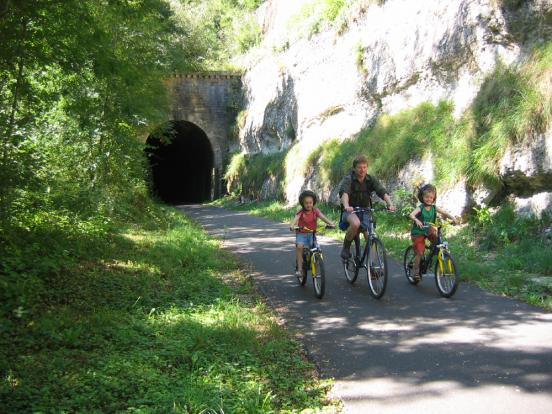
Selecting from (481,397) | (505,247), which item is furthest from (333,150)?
(481,397)

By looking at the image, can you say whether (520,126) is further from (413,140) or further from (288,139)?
(288,139)

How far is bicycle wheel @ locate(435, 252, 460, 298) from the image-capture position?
6250mm

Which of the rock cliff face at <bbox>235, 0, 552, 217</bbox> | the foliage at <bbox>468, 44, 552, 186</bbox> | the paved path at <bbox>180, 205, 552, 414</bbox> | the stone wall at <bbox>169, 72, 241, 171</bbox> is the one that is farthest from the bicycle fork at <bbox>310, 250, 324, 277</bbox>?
the stone wall at <bbox>169, 72, 241, 171</bbox>

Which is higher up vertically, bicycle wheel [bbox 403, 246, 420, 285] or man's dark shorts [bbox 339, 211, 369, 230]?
man's dark shorts [bbox 339, 211, 369, 230]

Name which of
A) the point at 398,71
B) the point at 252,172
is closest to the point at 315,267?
the point at 398,71

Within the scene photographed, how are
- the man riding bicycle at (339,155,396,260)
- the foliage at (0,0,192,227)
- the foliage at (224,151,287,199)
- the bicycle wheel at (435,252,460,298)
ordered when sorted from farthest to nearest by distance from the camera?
the foliage at (224,151,287,199)
the man riding bicycle at (339,155,396,260)
the bicycle wheel at (435,252,460,298)
the foliage at (0,0,192,227)

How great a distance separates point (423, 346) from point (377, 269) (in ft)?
6.38

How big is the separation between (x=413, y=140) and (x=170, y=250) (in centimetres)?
649

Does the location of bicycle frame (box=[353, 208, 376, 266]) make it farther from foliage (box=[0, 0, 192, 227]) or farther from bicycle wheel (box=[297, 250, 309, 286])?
foliage (box=[0, 0, 192, 227])

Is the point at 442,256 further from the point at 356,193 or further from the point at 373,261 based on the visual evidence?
the point at 356,193

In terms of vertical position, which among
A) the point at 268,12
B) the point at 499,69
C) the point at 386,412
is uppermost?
the point at 268,12

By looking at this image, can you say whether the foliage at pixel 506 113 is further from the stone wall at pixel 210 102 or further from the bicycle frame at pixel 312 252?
the stone wall at pixel 210 102

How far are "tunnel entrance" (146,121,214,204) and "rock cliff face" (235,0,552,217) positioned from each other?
6.79 meters

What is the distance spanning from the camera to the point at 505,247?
826 cm
